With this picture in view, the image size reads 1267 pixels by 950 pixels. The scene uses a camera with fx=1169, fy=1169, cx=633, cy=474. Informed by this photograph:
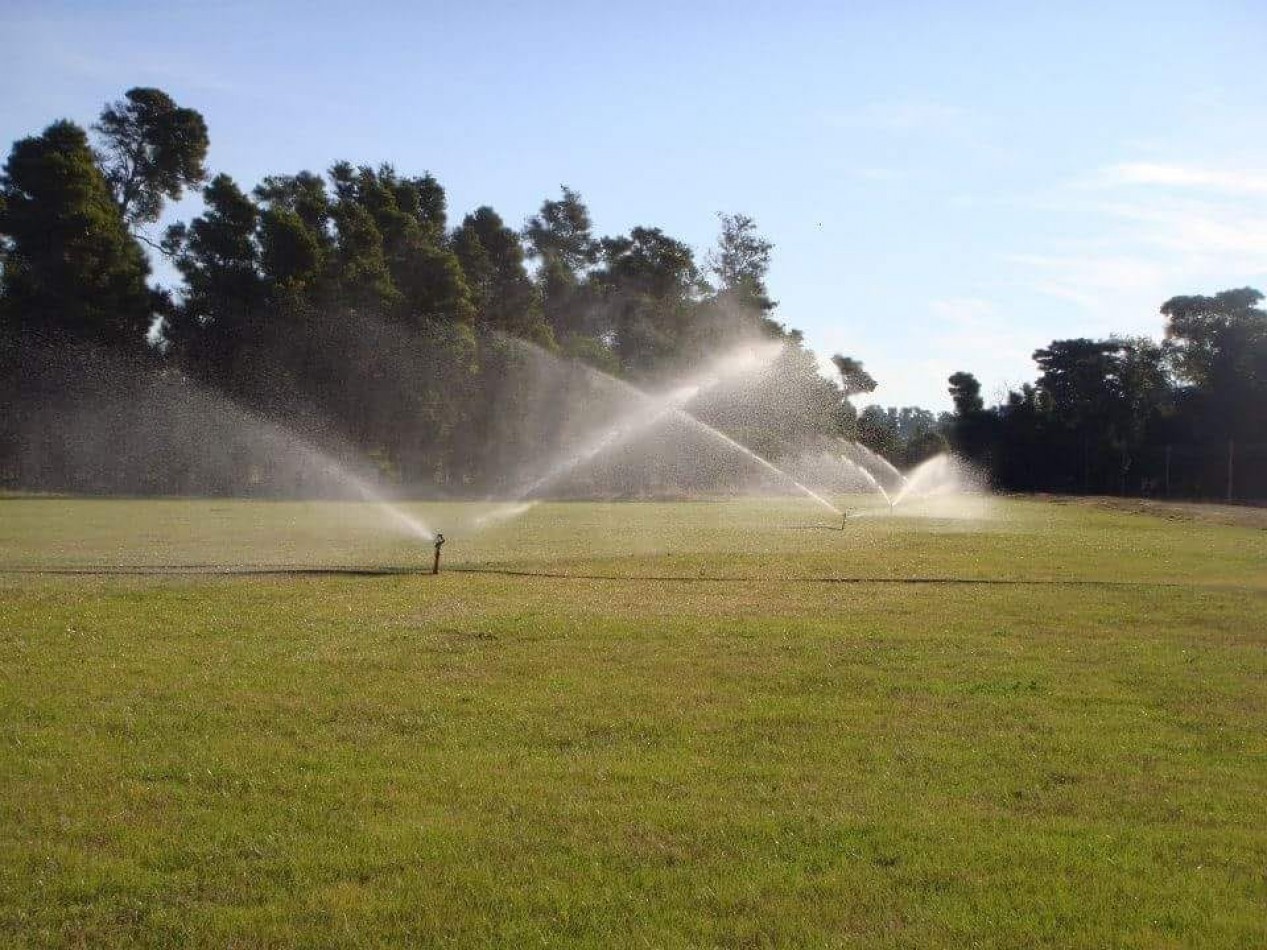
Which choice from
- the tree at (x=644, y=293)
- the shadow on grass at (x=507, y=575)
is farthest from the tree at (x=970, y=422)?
the shadow on grass at (x=507, y=575)

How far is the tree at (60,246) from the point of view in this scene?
58.4 metres

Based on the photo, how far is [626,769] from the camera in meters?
8.01

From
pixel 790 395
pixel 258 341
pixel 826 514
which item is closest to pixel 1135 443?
pixel 790 395

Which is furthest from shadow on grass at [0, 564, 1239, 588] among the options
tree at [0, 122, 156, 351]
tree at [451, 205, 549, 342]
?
tree at [451, 205, 549, 342]

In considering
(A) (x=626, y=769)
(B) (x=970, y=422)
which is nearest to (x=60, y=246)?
(A) (x=626, y=769)

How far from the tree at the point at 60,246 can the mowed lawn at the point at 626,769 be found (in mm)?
46319

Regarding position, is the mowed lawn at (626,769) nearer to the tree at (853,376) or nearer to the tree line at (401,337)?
the tree line at (401,337)

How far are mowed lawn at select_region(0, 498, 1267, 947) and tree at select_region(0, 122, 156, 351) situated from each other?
152 ft

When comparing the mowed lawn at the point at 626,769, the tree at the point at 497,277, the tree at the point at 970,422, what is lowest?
the mowed lawn at the point at 626,769

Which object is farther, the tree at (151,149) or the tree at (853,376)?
the tree at (853,376)

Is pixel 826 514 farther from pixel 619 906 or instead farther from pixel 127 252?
pixel 619 906

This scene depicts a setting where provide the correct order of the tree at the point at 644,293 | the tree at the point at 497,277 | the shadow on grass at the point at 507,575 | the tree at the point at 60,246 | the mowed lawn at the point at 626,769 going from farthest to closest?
1. the tree at the point at 644,293
2. the tree at the point at 497,277
3. the tree at the point at 60,246
4. the shadow on grass at the point at 507,575
5. the mowed lawn at the point at 626,769

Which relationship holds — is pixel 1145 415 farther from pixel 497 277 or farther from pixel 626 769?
pixel 626 769

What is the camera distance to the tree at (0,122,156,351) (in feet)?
192
